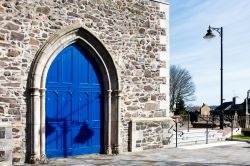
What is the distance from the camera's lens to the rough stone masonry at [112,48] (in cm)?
785

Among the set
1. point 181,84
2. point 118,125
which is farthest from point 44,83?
point 181,84

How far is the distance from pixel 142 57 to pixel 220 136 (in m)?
6.23

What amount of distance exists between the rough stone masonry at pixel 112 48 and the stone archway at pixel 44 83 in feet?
0.46

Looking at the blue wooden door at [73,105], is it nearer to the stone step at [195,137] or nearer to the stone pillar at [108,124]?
the stone pillar at [108,124]

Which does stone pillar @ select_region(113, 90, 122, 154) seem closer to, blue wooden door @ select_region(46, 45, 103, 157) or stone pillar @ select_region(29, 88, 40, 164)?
blue wooden door @ select_region(46, 45, 103, 157)

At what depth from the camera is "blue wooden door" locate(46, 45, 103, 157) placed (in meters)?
8.62

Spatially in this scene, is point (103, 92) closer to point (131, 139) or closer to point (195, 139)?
point (131, 139)

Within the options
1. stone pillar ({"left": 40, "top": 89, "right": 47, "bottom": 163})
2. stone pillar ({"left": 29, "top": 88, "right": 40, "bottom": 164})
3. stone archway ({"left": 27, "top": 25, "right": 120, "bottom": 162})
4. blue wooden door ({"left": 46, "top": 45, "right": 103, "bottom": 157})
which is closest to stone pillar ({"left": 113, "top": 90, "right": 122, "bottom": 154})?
stone archway ({"left": 27, "top": 25, "right": 120, "bottom": 162})

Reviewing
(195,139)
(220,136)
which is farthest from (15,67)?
(220,136)

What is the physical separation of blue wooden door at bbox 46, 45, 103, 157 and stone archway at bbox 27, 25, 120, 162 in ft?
0.73

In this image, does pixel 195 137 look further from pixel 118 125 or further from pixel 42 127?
pixel 42 127

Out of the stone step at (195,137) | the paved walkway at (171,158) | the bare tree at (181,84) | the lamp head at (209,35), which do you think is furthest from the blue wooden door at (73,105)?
the bare tree at (181,84)

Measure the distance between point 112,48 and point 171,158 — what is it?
3565 millimetres

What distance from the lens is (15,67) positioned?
7.91 meters
